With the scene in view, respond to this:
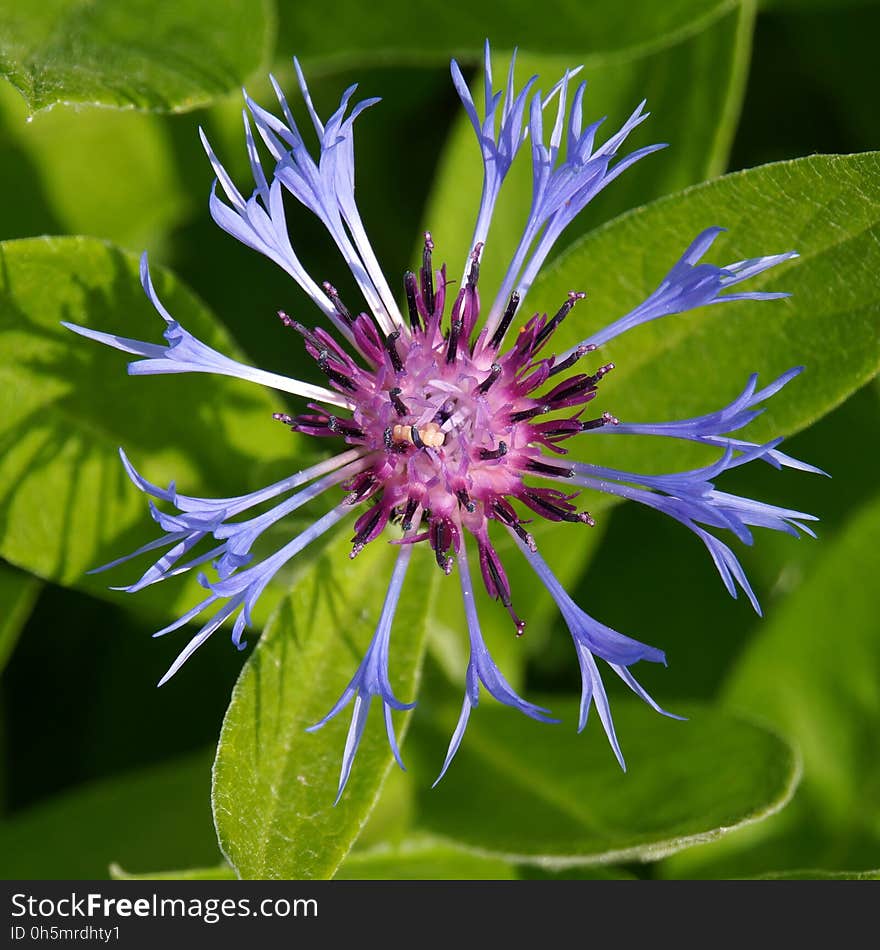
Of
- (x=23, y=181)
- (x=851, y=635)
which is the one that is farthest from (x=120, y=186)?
(x=851, y=635)

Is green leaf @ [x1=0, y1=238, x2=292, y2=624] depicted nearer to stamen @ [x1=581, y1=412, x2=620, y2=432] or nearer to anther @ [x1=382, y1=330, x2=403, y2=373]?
anther @ [x1=382, y1=330, x2=403, y2=373]

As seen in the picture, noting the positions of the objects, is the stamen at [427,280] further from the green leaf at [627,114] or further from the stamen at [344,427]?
the green leaf at [627,114]

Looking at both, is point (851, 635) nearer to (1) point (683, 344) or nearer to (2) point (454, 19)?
(1) point (683, 344)

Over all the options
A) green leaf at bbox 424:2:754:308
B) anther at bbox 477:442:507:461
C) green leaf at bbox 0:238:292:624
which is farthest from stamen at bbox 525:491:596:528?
green leaf at bbox 424:2:754:308

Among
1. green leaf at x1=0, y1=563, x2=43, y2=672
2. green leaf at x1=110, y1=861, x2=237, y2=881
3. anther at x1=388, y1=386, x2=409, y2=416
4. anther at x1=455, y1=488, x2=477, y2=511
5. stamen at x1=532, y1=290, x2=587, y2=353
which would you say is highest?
stamen at x1=532, y1=290, x2=587, y2=353

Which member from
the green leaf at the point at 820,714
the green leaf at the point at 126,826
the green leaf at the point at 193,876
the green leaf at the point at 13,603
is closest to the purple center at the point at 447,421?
the green leaf at the point at 193,876
